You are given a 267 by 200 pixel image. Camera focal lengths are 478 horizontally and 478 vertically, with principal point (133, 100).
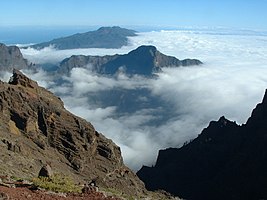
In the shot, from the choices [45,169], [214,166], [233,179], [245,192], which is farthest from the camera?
[214,166]

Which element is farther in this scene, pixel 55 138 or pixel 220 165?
pixel 220 165

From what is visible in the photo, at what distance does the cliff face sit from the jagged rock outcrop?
38.3m

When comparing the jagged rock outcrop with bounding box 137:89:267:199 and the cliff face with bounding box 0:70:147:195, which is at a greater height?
the cliff face with bounding box 0:70:147:195

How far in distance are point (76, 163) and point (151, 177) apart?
64839 millimetres

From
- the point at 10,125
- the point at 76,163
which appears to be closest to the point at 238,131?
the point at 76,163

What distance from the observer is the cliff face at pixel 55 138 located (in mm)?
68188

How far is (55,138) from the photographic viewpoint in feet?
248

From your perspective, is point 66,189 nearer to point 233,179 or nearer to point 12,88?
point 12,88

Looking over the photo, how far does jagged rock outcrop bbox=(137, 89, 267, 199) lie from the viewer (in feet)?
373

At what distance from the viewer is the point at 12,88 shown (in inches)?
2970

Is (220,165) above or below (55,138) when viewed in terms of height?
below

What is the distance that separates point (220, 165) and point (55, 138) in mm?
67399

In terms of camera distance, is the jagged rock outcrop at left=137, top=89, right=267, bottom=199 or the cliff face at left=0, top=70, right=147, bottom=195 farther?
the jagged rock outcrop at left=137, top=89, right=267, bottom=199

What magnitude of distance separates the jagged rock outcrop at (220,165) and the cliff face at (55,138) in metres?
38.3
